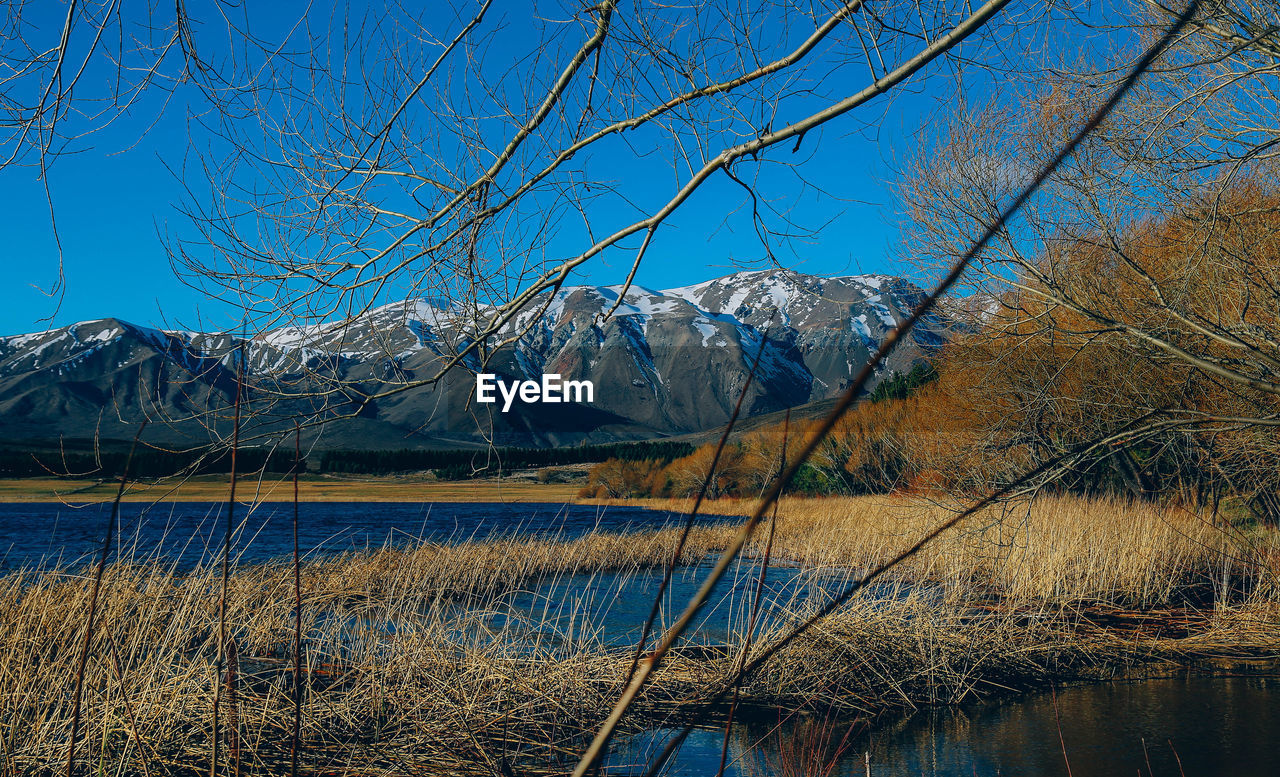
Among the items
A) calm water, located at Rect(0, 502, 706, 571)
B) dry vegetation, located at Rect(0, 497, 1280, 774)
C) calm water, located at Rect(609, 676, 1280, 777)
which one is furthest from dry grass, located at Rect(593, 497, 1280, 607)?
calm water, located at Rect(0, 502, 706, 571)

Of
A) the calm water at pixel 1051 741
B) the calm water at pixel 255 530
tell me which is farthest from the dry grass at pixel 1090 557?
the calm water at pixel 255 530

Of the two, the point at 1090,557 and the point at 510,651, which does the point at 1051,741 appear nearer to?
the point at 510,651

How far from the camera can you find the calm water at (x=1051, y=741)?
Result: 17.1 ft

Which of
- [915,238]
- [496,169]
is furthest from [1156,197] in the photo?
[496,169]

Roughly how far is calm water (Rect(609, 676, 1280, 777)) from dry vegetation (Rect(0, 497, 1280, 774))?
376 millimetres

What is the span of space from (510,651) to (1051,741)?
422 centimetres

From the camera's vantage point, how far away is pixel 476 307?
120 inches

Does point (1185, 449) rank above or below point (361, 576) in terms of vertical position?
above

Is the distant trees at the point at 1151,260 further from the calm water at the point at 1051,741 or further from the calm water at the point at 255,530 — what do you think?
the calm water at the point at 255,530

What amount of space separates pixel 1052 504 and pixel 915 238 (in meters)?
6.93

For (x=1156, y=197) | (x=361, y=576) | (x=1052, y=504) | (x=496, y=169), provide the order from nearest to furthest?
(x=496, y=169) → (x=1156, y=197) → (x=361, y=576) → (x=1052, y=504)

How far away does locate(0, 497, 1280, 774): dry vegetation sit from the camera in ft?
14.8

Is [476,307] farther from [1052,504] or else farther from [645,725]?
[1052,504]

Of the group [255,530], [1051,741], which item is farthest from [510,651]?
[255,530]
